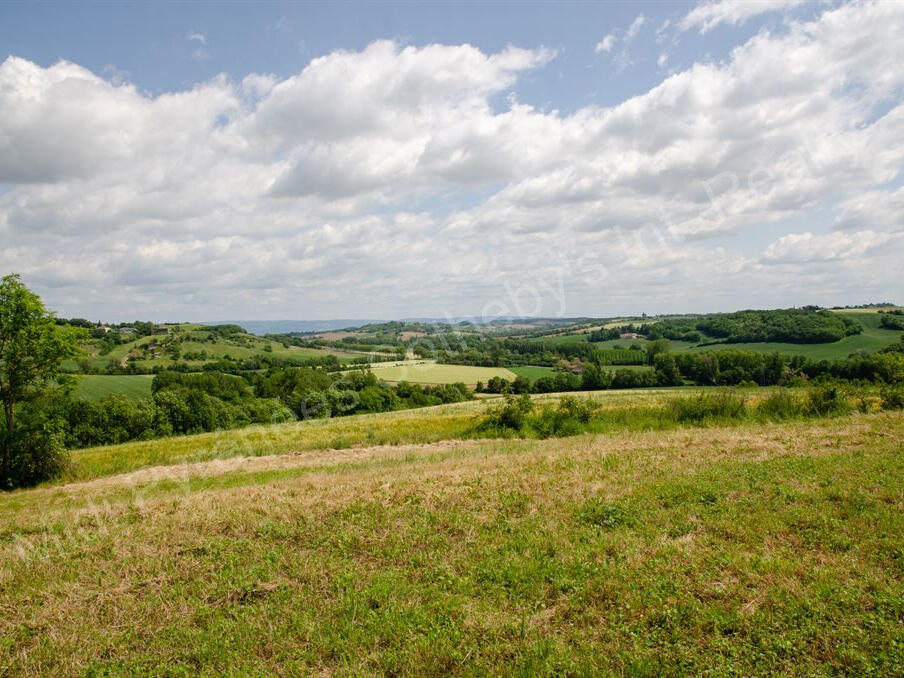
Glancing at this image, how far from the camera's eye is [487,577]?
23.8 feet

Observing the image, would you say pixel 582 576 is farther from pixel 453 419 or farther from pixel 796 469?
pixel 453 419

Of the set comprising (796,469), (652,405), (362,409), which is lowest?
(362,409)

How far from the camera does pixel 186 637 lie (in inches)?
245

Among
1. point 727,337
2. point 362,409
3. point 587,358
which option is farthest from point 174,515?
point 727,337

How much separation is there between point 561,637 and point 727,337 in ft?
358

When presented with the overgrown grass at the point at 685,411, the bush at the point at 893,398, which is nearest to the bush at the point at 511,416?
the overgrown grass at the point at 685,411

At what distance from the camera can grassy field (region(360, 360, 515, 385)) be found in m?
76.1

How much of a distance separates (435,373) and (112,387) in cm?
4714

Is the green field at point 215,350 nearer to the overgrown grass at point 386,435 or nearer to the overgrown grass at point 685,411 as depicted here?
the overgrown grass at point 386,435

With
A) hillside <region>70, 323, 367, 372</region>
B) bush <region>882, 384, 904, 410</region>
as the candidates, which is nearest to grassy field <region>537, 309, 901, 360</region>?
bush <region>882, 384, 904, 410</region>

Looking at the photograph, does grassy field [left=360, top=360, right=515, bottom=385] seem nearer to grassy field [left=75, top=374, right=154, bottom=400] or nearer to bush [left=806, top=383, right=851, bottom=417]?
grassy field [left=75, top=374, right=154, bottom=400]

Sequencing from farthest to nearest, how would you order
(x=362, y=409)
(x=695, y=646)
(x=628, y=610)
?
(x=362, y=409) < (x=628, y=610) < (x=695, y=646)

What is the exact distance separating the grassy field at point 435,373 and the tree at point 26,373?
54.2 meters

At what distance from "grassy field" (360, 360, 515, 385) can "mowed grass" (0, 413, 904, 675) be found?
63482 millimetres
